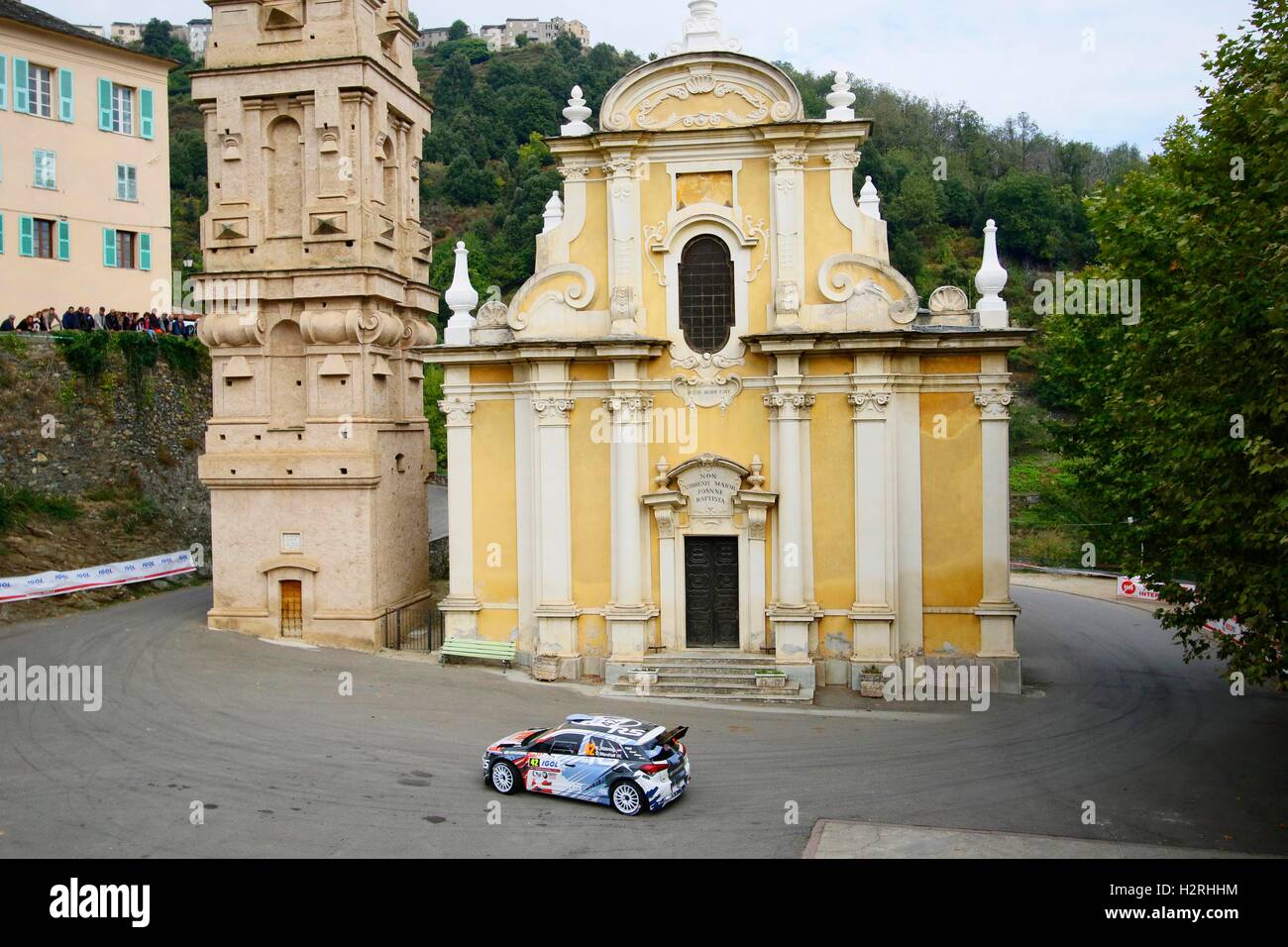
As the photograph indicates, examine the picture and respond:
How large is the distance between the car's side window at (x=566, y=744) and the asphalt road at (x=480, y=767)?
83cm

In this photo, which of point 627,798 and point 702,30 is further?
point 702,30

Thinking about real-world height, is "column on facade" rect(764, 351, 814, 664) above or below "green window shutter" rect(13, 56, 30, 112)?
below

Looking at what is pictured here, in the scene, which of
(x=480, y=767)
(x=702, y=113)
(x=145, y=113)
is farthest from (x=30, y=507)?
(x=702, y=113)

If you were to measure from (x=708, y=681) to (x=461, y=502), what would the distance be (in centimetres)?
745

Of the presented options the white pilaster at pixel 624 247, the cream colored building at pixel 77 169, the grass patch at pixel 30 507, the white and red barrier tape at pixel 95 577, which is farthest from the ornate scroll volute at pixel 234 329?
the cream colored building at pixel 77 169

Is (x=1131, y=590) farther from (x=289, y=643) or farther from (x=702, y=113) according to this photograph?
(x=289, y=643)

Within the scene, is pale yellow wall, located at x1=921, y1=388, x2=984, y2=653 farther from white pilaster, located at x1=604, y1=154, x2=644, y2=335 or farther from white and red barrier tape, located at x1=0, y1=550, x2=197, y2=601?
white and red barrier tape, located at x1=0, y1=550, x2=197, y2=601

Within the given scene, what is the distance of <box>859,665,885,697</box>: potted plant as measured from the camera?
24578 mm

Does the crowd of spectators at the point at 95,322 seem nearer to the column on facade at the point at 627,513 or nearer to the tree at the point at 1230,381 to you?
the column on facade at the point at 627,513

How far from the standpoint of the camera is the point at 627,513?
84.8ft

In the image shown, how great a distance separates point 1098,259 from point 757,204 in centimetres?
1052

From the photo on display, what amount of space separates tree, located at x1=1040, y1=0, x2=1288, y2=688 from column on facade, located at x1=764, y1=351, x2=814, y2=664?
6876mm

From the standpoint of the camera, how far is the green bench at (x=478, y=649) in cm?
2680

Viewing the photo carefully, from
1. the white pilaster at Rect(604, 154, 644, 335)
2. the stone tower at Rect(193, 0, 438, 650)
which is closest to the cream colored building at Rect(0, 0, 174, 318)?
the stone tower at Rect(193, 0, 438, 650)
